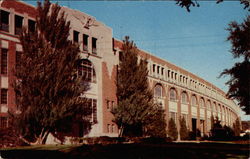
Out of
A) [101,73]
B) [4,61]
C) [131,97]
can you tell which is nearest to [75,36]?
[101,73]

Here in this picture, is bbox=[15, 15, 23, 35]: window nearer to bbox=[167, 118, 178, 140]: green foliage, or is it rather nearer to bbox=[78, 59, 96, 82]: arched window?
bbox=[78, 59, 96, 82]: arched window

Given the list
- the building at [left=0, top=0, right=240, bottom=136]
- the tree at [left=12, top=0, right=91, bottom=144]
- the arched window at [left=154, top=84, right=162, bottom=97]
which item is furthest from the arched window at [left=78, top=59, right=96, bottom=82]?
the arched window at [left=154, top=84, right=162, bottom=97]

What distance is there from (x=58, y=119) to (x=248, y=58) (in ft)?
59.5

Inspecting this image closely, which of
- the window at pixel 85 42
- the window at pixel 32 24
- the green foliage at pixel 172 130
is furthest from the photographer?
the green foliage at pixel 172 130

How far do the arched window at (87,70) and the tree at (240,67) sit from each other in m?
17.2

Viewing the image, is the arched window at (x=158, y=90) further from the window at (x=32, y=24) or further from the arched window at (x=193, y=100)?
the window at (x=32, y=24)

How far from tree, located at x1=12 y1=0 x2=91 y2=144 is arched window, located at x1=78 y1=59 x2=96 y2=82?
584cm

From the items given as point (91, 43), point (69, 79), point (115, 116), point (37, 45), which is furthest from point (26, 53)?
point (115, 116)

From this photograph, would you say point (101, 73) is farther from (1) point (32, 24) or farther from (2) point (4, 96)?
(2) point (4, 96)

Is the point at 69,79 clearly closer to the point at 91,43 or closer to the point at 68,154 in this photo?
the point at 91,43

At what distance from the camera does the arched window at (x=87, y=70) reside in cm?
3741

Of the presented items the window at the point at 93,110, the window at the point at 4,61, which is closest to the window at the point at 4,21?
the window at the point at 4,61

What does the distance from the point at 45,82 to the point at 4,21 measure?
291 inches

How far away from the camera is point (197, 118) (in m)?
67.4
